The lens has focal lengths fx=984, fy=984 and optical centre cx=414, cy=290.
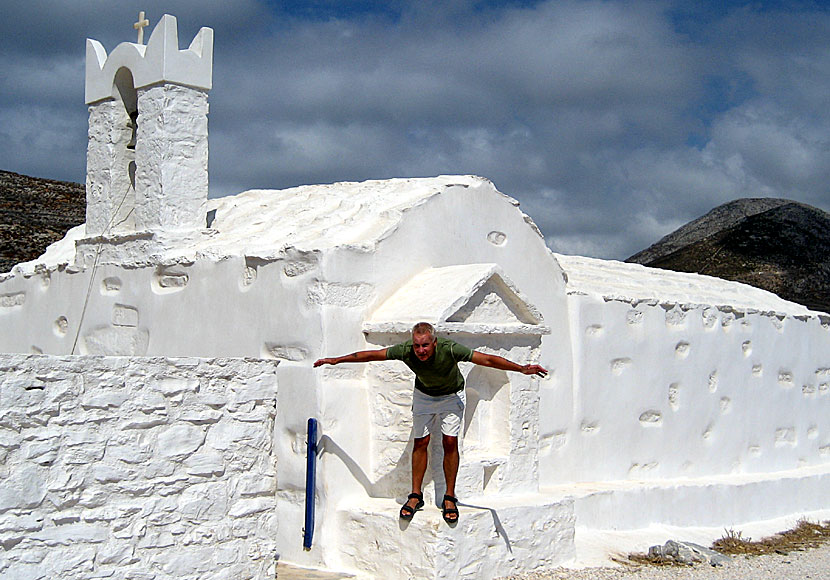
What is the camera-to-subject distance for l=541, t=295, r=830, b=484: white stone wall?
9.77m

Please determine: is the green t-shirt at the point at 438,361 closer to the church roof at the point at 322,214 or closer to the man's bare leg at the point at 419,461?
the man's bare leg at the point at 419,461

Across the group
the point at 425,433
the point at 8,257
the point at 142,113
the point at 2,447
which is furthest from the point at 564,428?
the point at 8,257

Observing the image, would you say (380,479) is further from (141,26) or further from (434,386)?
(141,26)

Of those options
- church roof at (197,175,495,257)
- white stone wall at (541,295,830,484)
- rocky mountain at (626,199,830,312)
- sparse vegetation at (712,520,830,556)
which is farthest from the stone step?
rocky mountain at (626,199,830,312)

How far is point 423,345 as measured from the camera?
654 cm

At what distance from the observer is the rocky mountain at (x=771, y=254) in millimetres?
18266

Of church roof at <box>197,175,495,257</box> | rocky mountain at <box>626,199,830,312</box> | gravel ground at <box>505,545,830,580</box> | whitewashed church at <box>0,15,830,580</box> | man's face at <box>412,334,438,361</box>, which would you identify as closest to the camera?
whitewashed church at <box>0,15,830,580</box>

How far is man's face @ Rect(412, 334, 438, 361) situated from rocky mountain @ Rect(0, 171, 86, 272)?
898 centimetres

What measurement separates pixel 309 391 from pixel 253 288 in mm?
1071

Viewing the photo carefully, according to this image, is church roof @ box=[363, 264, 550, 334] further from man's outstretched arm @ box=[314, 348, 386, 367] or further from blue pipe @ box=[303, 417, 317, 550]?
blue pipe @ box=[303, 417, 317, 550]

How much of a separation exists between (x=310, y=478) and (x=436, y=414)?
1042 mm

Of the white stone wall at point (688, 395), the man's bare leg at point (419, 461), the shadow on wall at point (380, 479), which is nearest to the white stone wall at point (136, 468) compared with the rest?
the shadow on wall at point (380, 479)

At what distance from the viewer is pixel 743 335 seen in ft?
37.8

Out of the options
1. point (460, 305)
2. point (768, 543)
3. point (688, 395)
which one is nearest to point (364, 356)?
point (460, 305)
